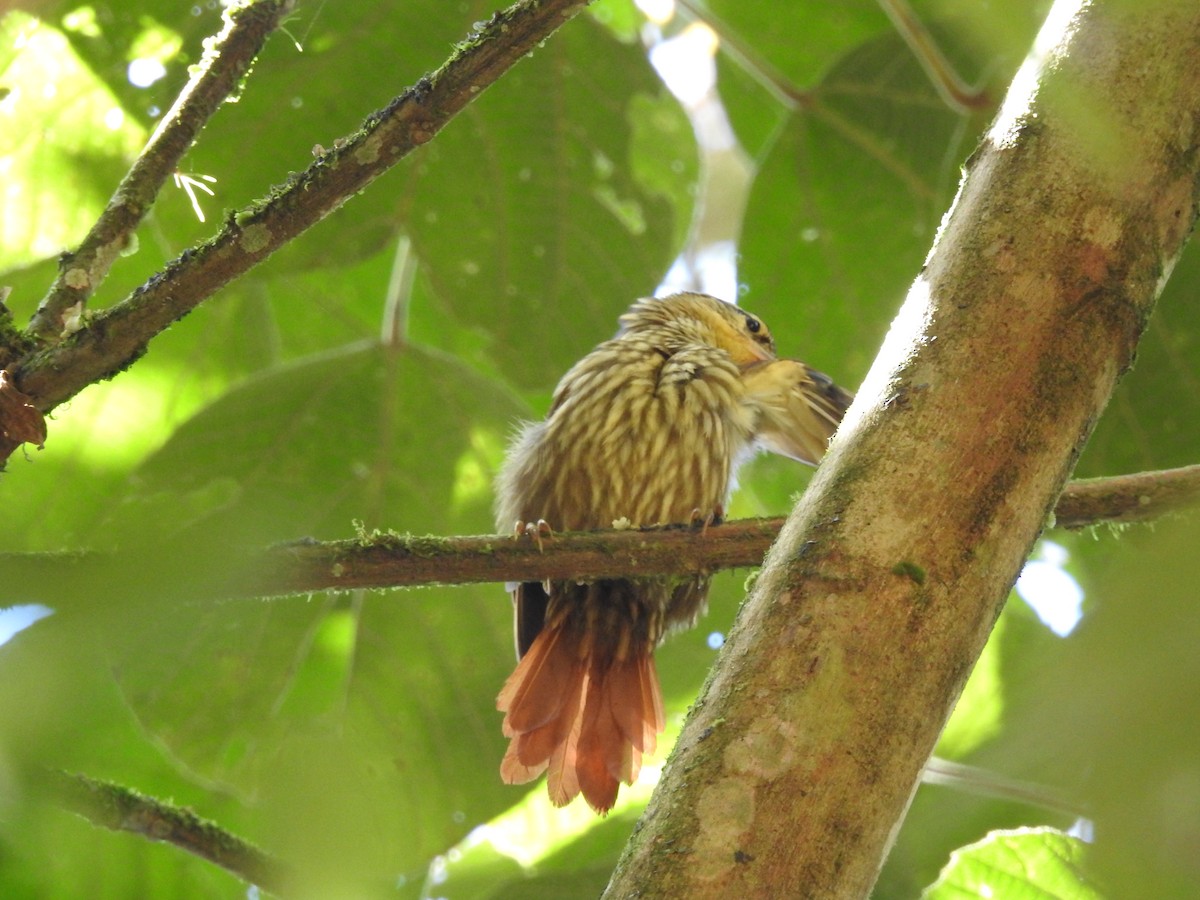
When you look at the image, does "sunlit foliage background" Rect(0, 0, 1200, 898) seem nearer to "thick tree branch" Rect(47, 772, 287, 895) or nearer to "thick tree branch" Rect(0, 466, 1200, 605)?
"thick tree branch" Rect(47, 772, 287, 895)

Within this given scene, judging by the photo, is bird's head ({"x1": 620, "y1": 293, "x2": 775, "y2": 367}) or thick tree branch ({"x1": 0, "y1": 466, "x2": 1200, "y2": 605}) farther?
bird's head ({"x1": 620, "y1": 293, "x2": 775, "y2": 367})

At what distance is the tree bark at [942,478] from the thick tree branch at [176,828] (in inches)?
48.4

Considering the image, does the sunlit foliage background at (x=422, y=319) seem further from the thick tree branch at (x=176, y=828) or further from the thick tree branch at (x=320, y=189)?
the thick tree branch at (x=320, y=189)

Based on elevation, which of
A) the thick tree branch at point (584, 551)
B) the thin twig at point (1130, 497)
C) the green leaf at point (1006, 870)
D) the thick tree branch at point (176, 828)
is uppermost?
the thin twig at point (1130, 497)

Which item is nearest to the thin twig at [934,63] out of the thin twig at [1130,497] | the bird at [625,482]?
the bird at [625,482]

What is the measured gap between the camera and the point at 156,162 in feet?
6.16

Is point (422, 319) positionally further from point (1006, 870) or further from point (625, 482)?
point (1006, 870)

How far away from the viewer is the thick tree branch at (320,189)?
1.67m

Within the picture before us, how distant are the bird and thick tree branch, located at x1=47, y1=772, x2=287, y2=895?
74 cm

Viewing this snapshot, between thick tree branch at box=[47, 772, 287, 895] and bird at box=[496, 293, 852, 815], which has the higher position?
bird at box=[496, 293, 852, 815]

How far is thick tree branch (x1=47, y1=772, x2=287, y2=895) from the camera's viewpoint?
212 centimetres

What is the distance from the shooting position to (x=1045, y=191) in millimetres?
1442

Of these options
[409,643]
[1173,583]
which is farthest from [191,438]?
[1173,583]

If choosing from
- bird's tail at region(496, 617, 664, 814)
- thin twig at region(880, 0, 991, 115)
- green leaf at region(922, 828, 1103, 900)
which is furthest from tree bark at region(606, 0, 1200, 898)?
bird's tail at region(496, 617, 664, 814)
